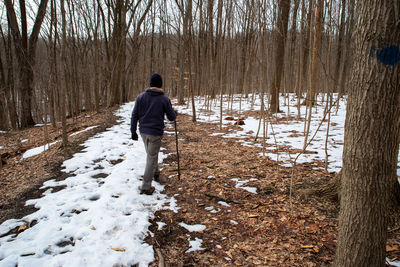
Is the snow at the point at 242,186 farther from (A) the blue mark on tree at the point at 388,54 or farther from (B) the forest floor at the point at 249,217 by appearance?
(A) the blue mark on tree at the point at 388,54

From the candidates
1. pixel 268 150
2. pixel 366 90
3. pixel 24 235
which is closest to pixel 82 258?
pixel 24 235

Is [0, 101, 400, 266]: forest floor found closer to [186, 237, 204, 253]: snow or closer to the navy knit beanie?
[186, 237, 204, 253]: snow

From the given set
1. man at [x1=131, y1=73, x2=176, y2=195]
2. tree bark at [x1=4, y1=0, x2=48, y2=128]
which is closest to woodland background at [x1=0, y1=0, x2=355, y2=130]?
tree bark at [x1=4, y1=0, x2=48, y2=128]

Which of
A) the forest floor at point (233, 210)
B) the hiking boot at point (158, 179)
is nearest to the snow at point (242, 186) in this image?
the forest floor at point (233, 210)

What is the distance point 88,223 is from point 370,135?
3283 mm

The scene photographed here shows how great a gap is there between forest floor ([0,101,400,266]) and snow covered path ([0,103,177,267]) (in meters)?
0.23

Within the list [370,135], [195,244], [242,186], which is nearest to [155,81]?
[242,186]

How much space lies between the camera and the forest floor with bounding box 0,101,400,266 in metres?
2.52

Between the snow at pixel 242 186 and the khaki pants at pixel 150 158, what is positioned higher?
the khaki pants at pixel 150 158

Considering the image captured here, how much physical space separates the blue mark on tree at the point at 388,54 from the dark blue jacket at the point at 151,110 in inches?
120

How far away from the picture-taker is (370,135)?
1652 millimetres

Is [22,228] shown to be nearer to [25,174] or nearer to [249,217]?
[25,174]

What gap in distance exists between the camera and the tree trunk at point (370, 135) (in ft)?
5.04

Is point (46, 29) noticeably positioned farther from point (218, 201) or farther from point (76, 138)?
point (218, 201)
